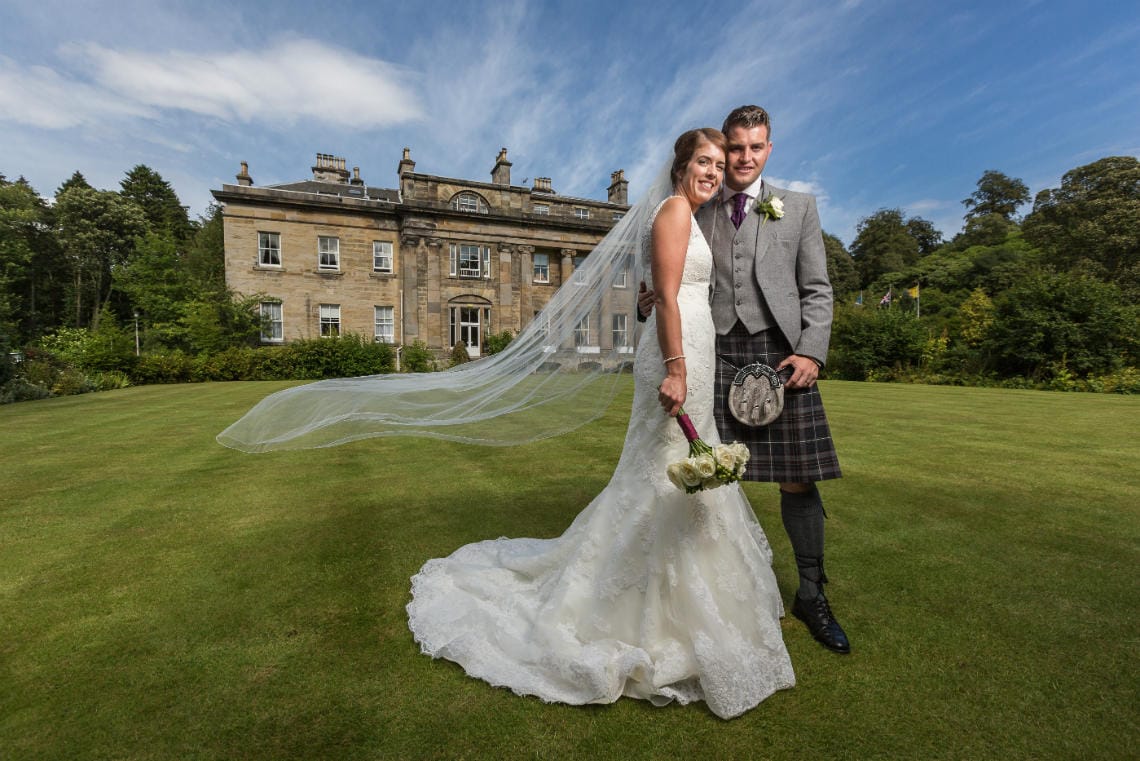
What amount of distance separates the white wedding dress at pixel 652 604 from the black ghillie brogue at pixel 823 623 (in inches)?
6.0

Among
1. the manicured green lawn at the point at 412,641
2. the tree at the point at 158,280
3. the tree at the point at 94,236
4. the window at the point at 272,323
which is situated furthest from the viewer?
the tree at the point at 94,236

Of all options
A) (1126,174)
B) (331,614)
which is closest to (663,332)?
(331,614)

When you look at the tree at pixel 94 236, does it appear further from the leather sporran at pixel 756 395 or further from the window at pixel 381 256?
the leather sporran at pixel 756 395

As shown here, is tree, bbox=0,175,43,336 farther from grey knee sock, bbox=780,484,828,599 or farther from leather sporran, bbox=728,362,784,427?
grey knee sock, bbox=780,484,828,599

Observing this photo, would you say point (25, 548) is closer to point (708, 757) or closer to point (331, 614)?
point (331, 614)

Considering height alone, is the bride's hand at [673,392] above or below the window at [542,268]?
below

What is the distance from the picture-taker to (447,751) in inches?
82.0

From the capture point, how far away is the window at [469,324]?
32.0 meters

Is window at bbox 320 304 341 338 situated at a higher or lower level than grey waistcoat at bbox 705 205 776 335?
higher

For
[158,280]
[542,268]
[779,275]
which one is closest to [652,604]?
[779,275]

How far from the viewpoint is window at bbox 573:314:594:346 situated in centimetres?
364

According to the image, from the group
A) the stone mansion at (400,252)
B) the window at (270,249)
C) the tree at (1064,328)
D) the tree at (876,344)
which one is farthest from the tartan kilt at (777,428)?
the window at (270,249)

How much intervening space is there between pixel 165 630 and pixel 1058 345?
28.3m

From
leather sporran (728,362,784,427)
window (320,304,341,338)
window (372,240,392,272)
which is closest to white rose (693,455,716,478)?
leather sporran (728,362,784,427)
